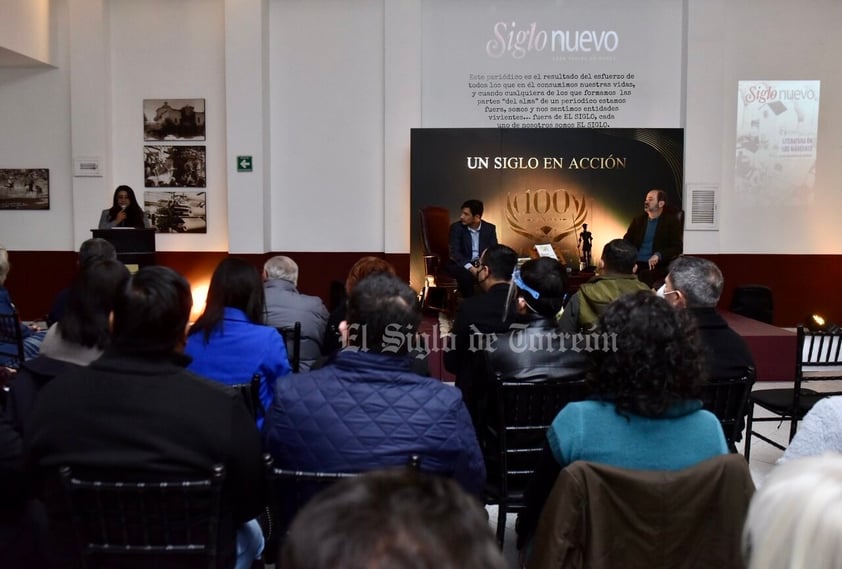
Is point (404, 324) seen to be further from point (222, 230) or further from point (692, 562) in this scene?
point (222, 230)

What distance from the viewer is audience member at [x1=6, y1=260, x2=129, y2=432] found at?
2.28 metres

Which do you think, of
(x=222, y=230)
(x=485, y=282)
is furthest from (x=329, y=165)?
(x=485, y=282)

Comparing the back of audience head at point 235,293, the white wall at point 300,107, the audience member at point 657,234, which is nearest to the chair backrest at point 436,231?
the white wall at point 300,107

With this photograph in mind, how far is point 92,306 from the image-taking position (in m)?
2.56

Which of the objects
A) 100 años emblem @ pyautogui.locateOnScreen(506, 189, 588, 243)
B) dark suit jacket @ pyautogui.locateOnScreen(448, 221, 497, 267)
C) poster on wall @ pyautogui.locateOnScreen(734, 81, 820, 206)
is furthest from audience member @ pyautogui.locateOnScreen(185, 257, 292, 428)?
poster on wall @ pyautogui.locateOnScreen(734, 81, 820, 206)

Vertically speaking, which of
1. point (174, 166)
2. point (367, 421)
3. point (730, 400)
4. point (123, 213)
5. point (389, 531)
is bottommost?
point (730, 400)

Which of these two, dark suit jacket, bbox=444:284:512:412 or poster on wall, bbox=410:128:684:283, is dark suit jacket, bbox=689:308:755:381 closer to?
dark suit jacket, bbox=444:284:512:412

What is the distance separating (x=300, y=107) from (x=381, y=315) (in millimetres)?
6912

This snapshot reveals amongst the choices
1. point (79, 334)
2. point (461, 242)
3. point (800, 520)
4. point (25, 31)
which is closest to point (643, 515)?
point (800, 520)

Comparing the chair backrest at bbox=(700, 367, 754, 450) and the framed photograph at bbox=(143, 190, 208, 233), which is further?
the framed photograph at bbox=(143, 190, 208, 233)

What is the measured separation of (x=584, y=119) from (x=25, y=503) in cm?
779

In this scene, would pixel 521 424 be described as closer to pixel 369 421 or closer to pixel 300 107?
pixel 369 421

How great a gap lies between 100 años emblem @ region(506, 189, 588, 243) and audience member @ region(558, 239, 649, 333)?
14.5 ft

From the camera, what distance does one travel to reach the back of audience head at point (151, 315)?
75.2 inches
